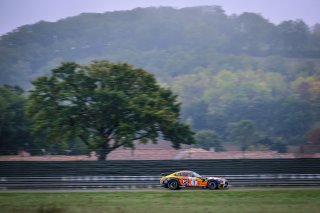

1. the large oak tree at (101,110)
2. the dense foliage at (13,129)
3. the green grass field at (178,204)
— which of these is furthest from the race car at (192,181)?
the dense foliage at (13,129)

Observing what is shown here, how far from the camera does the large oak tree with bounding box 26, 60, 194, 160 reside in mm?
40281

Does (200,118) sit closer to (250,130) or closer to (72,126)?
(250,130)

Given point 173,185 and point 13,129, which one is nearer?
point 173,185

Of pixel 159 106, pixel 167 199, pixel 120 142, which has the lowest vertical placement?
pixel 167 199

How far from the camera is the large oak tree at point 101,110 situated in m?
40.3

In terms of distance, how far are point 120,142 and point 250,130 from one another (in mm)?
55548

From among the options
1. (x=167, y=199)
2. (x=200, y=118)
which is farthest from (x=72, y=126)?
(x=200, y=118)

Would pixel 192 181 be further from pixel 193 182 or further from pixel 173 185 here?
pixel 173 185

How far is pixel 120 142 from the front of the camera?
132 feet

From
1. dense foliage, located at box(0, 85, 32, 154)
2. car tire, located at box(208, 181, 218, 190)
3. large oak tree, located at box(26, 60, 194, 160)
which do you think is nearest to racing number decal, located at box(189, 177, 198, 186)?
car tire, located at box(208, 181, 218, 190)

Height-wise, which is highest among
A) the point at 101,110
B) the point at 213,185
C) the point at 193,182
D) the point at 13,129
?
the point at 101,110

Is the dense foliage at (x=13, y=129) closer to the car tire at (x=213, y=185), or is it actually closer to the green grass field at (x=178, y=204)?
the car tire at (x=213, y=185)

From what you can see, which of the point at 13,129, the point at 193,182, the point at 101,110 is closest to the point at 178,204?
the point at 193,182

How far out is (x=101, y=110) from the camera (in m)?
40.7
